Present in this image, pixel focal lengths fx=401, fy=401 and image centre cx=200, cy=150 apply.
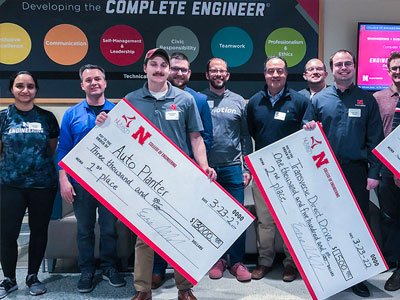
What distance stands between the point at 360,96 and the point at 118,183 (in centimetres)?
154

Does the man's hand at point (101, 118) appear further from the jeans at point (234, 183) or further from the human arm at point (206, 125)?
the jeans at point (234, 183)

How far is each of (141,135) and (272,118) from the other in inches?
37.1

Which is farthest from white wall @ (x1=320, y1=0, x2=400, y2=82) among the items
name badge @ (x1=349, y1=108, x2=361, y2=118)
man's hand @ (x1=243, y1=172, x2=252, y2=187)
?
man's hand @ (x1=243, y1=172, x2=252, y2=187)

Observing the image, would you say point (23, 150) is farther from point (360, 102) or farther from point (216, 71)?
point (360, 102)

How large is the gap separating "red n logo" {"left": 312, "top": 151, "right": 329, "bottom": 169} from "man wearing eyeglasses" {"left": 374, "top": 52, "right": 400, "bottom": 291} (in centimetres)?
54

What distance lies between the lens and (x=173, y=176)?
2193 mm

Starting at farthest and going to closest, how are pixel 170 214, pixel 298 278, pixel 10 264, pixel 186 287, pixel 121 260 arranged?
pixel 121 260, pixel 298 278, pixel 10 264, pixel 186 287, pixel 170 214

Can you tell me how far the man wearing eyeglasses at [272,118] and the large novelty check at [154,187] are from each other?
67 centimetres

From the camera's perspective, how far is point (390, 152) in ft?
7.66

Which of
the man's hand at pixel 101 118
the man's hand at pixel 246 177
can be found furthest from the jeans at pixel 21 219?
the man's hand at pixel 246 177

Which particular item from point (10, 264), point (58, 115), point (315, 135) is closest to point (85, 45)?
point (58, 115)

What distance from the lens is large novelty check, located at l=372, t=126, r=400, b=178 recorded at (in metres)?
2.33

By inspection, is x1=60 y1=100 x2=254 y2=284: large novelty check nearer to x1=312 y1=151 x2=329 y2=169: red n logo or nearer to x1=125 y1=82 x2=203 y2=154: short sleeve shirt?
x1=125 y1=82 x2=203 y2=154: short sleeve shirt

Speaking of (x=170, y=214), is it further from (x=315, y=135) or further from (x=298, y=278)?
(x=298, y=278)
